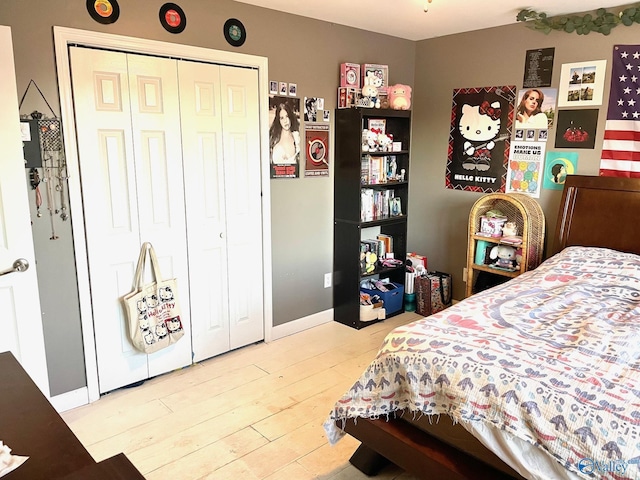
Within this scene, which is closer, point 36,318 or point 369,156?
point 36,318

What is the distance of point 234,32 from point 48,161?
1374mm

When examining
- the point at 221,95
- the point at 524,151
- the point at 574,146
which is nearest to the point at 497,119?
the point at 524,151

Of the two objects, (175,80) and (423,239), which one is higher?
(175,80)

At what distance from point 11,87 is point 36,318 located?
111cm

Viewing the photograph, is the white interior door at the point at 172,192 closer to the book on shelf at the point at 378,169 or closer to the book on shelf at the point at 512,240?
the book on shelf at the point at 378,169

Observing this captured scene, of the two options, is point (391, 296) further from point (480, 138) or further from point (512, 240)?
point (480, 138)

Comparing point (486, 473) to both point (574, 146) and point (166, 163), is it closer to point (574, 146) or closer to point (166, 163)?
point (166, 163)

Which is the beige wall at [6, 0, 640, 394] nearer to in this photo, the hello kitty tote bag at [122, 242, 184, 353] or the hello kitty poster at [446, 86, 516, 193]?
the hello kitty poster at [446, 86, 516, 193]

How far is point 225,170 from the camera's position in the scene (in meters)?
3.16

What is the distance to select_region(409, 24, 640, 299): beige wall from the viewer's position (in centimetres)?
338

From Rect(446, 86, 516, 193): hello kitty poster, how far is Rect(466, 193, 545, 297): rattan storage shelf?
0.19 m

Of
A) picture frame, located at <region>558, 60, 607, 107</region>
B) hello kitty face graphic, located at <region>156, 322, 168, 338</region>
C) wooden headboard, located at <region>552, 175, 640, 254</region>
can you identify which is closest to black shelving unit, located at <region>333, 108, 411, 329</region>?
picture frame, located at <region>558, 60, 607, 107</region>

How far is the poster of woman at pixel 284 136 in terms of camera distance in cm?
336

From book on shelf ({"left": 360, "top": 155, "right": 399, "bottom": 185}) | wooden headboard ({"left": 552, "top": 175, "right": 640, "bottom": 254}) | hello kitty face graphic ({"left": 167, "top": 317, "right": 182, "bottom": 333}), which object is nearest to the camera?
hello kitty face graphic ({"left": 167, "top": 317, "right": 182, "bottom": 333})
